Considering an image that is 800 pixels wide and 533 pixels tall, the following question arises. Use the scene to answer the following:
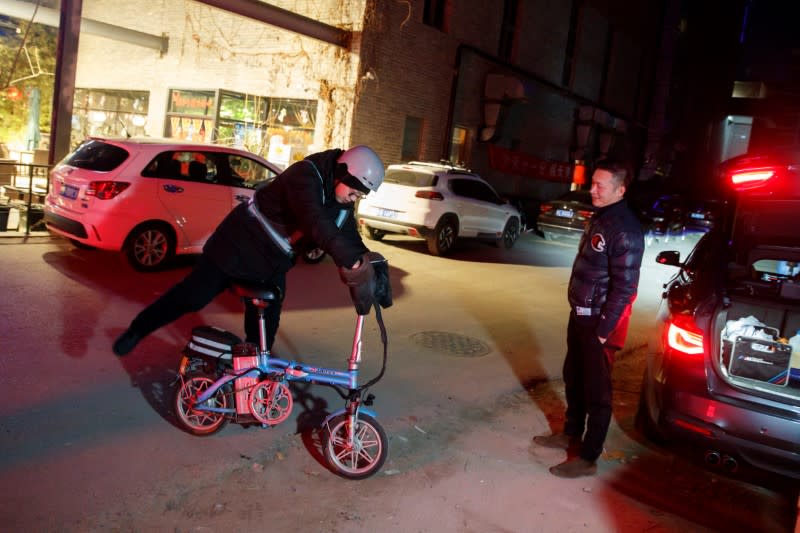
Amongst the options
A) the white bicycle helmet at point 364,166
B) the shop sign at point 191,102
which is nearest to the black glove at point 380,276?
the white bicycle helmet at point 364,166

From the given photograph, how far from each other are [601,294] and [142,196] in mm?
6183

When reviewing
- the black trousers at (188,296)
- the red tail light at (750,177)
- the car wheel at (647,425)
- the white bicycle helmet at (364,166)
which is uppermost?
the red tail light at (750,177)

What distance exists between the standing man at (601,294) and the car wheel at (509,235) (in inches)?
442

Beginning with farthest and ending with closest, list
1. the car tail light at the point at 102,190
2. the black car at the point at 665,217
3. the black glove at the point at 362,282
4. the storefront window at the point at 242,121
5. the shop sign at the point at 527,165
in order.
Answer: the shop sign at the point at 527,165 → the black car at the point at 665,217 → the storefront window at the point at 242,121 → the car tail light at the point at 102,190 → the black glove at the point at 362,282

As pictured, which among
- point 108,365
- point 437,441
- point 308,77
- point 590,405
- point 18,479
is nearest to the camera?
point 18,479

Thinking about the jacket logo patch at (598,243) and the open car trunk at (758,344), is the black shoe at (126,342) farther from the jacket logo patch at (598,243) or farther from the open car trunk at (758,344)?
the open car trunk at (758,344)

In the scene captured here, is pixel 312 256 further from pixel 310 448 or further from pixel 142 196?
pixel 310 448

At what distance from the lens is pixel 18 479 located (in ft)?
10.9

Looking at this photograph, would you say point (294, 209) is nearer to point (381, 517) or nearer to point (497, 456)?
point (381, 517)

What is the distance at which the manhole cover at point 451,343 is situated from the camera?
A: 6.63 m

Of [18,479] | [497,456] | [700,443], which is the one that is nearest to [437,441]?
[497,456]

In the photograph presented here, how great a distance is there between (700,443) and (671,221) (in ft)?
61.2

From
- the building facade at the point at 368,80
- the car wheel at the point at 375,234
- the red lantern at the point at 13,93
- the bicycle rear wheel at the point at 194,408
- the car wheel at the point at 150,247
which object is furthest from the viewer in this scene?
the red lantern at the point at 13,93

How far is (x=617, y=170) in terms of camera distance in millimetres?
3963
